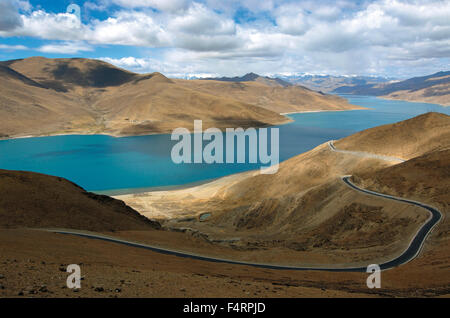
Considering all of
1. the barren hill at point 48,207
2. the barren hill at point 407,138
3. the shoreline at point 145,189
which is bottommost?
the barren hill at point 48,207

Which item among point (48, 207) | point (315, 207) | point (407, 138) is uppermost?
point (407, 138)

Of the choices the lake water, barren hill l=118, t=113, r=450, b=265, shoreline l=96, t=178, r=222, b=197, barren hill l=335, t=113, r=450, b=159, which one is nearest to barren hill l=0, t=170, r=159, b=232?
barren hill l=118, t=113, r=450, b=265

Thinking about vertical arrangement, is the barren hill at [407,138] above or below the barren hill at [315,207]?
above

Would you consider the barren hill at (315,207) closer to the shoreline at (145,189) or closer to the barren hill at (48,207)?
the shoreline at (145,189)

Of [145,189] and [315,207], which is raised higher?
[145,189]

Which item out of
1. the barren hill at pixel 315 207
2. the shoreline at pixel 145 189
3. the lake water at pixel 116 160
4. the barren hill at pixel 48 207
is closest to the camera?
the barren hill at pixel 48 207

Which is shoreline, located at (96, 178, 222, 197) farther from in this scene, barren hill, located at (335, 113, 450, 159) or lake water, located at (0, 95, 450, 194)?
barren hill, located at (335, 113, 450, 159)

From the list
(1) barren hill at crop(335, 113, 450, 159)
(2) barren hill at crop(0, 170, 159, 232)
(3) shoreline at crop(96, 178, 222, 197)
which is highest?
(1) barren hill at crop(335, 113, 450, 159)

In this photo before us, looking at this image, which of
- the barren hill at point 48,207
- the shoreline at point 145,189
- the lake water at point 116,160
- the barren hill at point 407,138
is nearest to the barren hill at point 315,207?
the barren hill at point 407,138

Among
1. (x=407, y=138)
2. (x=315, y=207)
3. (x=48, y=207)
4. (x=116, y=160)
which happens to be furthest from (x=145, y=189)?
(x=407, y=138)

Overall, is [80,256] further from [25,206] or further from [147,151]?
[147,151]

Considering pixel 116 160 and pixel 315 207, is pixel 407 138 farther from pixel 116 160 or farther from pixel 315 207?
pixel 116 160

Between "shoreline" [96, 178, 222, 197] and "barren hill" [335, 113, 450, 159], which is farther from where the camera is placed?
"shoreline" [96, 178, 222, 197]

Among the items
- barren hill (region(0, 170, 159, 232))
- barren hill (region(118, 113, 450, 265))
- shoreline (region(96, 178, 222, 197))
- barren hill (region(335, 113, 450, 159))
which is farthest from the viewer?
shoreline (region(96, 178, 222, 197))
